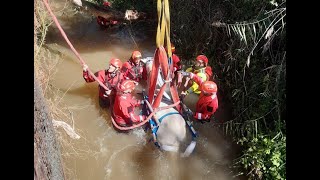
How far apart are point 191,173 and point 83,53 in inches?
192

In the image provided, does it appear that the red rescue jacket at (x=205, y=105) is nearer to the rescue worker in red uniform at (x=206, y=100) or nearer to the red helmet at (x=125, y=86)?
the rescue worker in red uniform at (x=206, y=100)

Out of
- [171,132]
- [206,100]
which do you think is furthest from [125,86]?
[206,100]

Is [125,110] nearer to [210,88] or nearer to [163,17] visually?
[210,88]

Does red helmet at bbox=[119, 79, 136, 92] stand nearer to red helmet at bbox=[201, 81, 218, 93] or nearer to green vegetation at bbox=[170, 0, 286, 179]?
red helmet at bbox=[201, 81, 218, 93]

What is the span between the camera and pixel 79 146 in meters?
6.80

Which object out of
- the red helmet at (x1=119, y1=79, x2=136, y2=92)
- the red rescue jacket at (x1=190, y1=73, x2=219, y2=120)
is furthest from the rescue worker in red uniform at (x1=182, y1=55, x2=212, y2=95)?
the red helmet at (x1=119, y1=79, x2=136, y2=92)

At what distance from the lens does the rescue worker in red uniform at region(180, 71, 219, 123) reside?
6344 millimetres

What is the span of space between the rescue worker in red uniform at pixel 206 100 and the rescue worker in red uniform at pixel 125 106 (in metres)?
1.13

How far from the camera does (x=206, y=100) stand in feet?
21.3

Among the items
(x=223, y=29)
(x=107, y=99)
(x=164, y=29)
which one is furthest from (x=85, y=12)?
(x=164, y=29)

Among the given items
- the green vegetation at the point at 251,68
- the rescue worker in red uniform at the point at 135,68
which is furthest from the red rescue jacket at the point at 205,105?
the rescue worker in red uniform at the point at 135,68

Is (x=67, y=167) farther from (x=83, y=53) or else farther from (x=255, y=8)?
(x=255, y=8)

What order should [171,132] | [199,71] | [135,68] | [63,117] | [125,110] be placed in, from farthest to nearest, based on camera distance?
[135,68]
[63,117]
[199,71]
[125,110]
[171,132]

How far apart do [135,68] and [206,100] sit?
194cm
